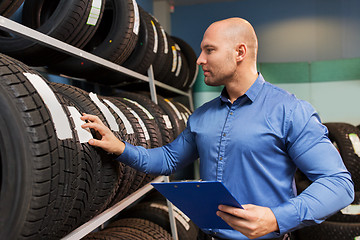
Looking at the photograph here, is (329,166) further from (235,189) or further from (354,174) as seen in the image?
(354,174)

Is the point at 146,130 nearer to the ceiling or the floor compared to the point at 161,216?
nearer to the ceiling

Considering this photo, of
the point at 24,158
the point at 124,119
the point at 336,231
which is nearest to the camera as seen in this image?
the point at 24,158

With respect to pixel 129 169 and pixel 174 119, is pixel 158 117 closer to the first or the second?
pixel 174 119

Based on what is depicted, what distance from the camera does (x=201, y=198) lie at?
1.13 meters

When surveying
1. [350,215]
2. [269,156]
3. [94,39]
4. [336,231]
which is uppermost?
[94,39]

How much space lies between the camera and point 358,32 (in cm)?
499

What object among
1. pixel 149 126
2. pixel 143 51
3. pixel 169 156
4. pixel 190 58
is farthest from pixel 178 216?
pixel 190 58

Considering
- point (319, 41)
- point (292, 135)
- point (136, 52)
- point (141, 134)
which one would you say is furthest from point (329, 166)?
point (319, 41)

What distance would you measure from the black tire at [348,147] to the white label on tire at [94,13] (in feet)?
8.53

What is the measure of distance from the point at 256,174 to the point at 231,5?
15.0 feet

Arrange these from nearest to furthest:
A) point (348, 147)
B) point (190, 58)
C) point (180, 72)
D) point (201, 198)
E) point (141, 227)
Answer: point (201, 198)
point (141, 227)
point (348, 147)
point (180, 72)
point (190, 58)

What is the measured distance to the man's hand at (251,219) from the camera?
41.1 inches

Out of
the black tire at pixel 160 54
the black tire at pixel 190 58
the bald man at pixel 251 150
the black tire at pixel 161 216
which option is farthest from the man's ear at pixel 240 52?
the black tire at pixel 190 58

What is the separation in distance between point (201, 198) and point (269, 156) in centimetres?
43
